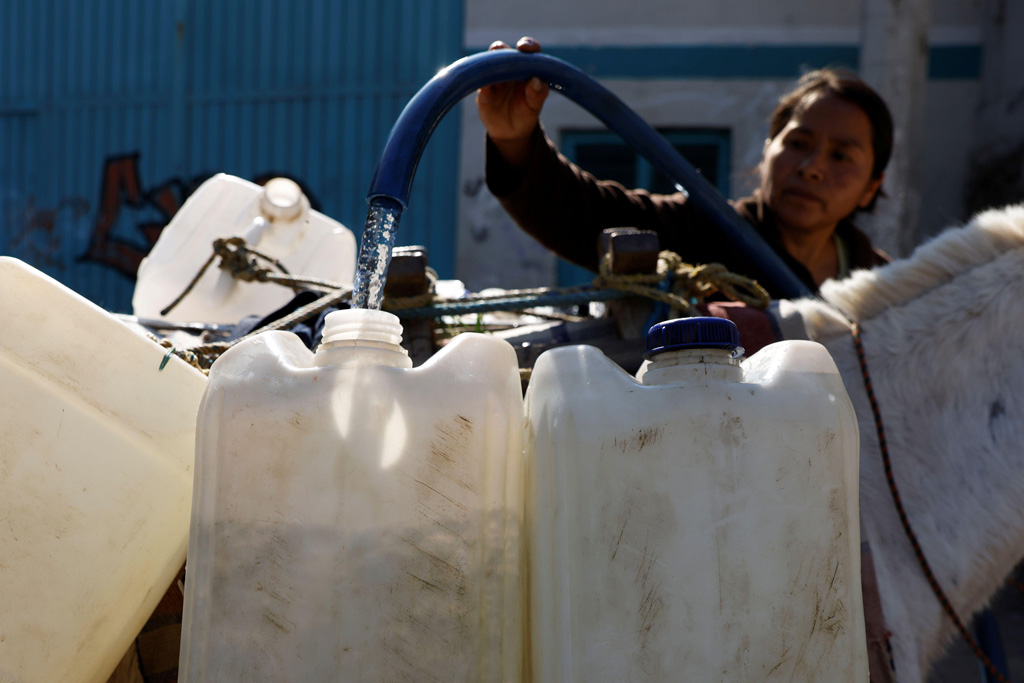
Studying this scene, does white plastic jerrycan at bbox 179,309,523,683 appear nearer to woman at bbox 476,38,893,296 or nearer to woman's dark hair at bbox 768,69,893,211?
woman at bbox 476,38,893,296

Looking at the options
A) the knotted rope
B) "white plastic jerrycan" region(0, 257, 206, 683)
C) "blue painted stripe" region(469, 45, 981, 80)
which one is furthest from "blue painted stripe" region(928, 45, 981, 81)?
"white plastic jerrycan" region(0, 257, 206, 683)

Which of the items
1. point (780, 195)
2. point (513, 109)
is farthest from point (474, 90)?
point (780, 195)

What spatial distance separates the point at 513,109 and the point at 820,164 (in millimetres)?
A: 761

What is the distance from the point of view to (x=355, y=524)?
626 mm

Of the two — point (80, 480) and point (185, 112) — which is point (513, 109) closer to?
point (80, 480)

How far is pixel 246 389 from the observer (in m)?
0.66

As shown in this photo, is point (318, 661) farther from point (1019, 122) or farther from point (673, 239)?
point (1019, 122)

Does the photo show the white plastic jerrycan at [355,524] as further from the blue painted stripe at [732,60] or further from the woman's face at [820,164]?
the blue painted stripe at [732,60]

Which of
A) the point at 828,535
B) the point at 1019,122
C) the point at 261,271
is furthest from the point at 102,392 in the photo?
the point at 1019,122

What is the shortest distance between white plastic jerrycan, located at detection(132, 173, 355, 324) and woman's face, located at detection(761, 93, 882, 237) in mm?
1154

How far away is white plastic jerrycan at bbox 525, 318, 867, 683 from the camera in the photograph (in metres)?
0.62

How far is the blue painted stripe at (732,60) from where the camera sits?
170 inches

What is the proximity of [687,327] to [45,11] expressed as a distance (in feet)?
19.8

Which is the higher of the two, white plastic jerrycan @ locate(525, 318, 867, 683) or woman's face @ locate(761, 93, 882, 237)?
woman's face @ locate(761, 93, 882, 237)
